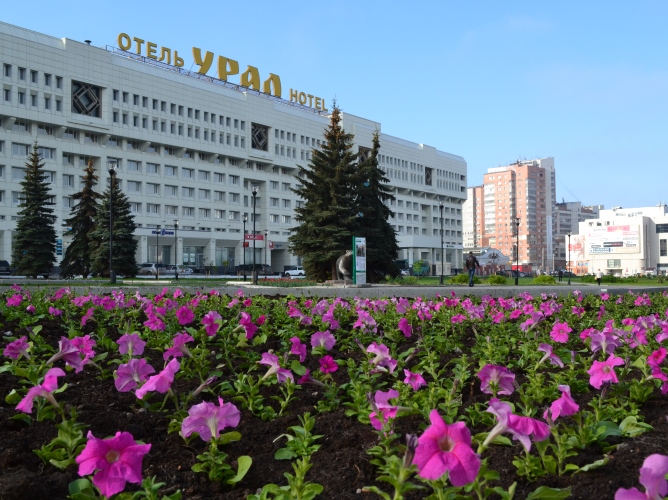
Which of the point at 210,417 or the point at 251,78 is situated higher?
the point at 251,78

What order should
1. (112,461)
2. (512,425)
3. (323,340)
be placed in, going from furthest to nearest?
(323,340) < (512,425) < (112,461)

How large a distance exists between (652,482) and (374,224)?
35.5 m

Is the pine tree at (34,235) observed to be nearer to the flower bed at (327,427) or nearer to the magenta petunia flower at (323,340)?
the flower bed at (327,427)

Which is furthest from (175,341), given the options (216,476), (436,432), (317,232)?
(317,232)

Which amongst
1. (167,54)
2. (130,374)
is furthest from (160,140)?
(130,374)

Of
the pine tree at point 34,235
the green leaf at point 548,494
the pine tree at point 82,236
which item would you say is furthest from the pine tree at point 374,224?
the green leaf at point 548,494

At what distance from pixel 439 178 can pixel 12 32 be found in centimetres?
7495

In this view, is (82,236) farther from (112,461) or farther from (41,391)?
(112,461)

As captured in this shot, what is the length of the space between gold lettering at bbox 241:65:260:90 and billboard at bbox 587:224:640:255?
99.3 meters

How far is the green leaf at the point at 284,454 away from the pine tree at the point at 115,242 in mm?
44974

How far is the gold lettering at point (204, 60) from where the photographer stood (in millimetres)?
72000

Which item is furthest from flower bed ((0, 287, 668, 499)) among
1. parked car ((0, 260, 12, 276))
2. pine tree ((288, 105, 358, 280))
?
parked car ((0, 260, 12, 276))

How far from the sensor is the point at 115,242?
45281 millimetres

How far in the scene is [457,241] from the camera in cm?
11788
